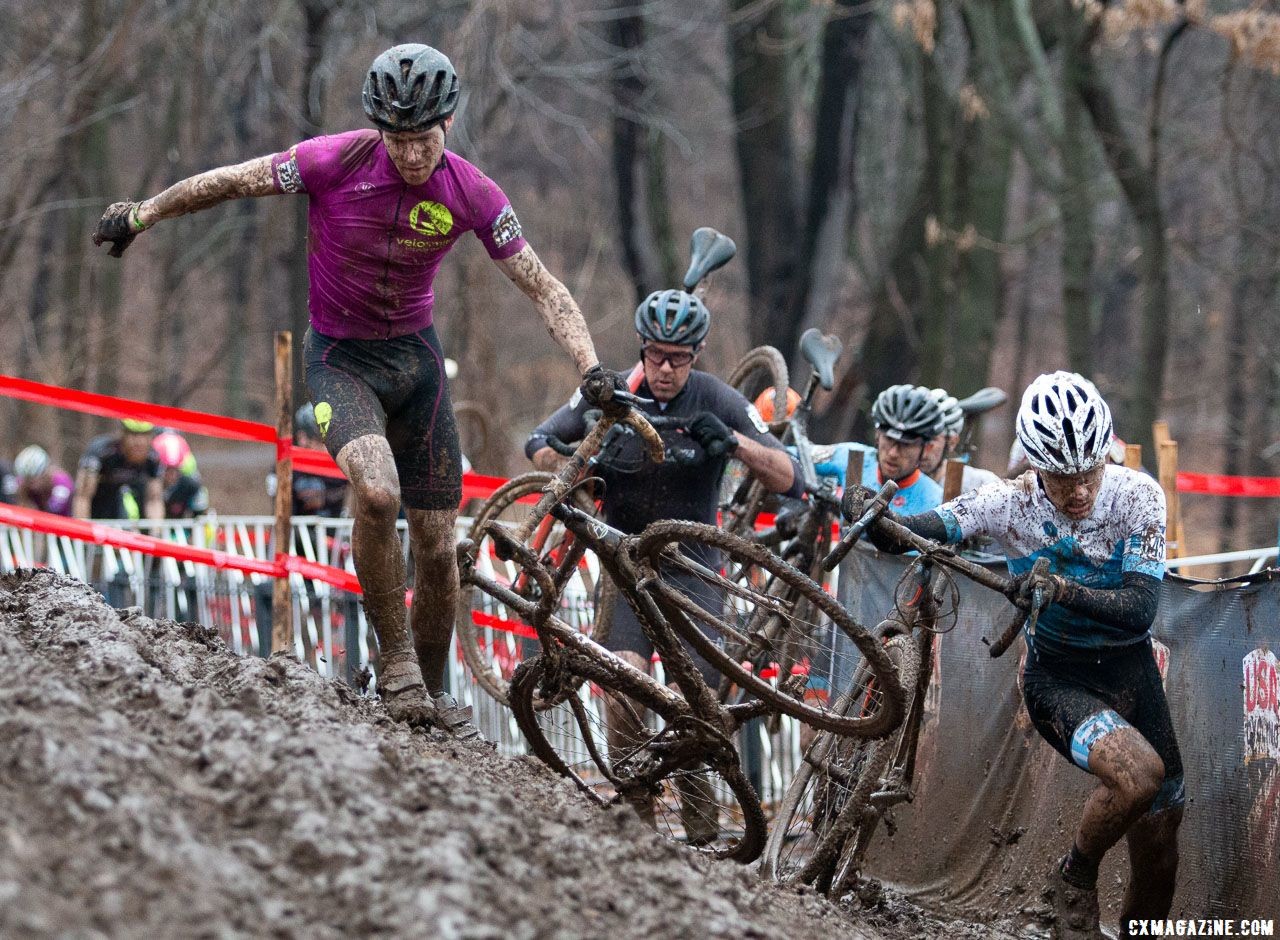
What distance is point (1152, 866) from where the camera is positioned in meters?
5.70

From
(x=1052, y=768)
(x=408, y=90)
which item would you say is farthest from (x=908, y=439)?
(x=408, y=90)

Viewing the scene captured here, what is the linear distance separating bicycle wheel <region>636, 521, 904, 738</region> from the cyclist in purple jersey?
67cm

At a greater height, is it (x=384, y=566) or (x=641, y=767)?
(x=384, y=566)

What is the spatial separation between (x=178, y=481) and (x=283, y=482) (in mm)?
5158

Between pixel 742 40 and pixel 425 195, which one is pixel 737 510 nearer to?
pixel 425 195

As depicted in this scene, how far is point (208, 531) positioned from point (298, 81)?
947 centimetres

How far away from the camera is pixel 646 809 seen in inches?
247

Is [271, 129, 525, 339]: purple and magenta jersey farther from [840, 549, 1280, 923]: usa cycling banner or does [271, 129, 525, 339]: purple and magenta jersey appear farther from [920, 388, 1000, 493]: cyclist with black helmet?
[920, 388, 1000, 493]: cyclist with black helmet

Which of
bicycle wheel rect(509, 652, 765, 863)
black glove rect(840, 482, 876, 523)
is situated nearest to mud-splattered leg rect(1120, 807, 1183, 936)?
bicycle wheel rect(509, 652, 765, 863)

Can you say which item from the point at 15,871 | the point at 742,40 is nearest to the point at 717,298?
the point at 742,40

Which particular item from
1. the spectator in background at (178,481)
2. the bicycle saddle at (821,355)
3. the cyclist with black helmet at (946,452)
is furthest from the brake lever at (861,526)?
the spectator in background at (178,481)

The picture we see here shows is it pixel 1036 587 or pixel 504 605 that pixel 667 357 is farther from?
pixel 1036 587

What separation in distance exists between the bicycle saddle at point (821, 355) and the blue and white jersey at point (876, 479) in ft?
1.30

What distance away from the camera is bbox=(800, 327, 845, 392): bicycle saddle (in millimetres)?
8578
